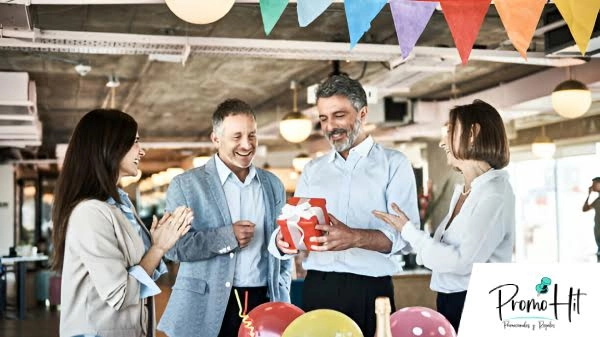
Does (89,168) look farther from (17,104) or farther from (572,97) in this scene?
(17,104)

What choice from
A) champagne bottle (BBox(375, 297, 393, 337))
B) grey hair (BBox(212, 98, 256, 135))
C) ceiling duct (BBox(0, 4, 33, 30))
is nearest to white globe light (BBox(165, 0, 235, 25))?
grey hair (BBox(212, 98, 256, 135))

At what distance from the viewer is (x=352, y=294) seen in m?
2.91

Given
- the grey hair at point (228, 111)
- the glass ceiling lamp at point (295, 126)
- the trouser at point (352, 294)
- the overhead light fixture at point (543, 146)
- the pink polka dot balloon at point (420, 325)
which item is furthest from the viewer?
the overhead light fixture at point (543, 146)

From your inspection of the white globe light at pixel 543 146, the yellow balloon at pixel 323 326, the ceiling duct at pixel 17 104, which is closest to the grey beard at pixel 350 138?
the yellow balloon at pixel 323 326

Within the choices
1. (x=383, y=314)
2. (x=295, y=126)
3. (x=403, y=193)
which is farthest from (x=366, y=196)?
(x=295, y=126)

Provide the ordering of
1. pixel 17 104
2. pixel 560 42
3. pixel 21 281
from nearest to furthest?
pixel 560 42, pixel 17 104, pixel 21 281

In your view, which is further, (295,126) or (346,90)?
(295,126)

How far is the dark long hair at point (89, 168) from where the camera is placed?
2.54 meters

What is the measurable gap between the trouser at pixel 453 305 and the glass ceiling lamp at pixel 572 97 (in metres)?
5.54

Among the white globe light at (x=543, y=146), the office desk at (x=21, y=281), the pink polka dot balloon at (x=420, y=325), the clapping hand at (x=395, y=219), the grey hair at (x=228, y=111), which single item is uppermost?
the white globe light at (x=543, y=146)

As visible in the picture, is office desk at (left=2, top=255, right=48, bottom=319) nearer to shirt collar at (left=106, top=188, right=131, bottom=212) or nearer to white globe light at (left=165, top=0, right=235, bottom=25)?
white globe light at (left=165, top=0, right=235, bottom=25)

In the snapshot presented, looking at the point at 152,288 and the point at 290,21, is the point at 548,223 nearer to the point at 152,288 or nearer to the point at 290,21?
the point at 290,21

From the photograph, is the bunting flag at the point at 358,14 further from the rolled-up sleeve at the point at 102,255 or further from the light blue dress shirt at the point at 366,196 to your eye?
the rolled-up sleeve at the point at 102,255

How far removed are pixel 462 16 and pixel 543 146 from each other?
945 cm
